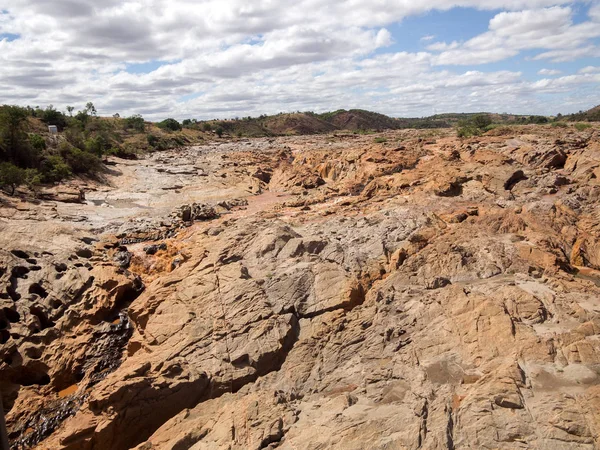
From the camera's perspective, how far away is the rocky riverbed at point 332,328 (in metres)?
5.88

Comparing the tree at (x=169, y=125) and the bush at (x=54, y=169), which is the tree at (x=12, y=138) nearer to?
the bush at (x=54, y=169)

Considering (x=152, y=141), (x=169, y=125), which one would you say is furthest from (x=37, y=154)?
(x=169, y=125)

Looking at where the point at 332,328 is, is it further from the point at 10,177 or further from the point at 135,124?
the point at 135,124

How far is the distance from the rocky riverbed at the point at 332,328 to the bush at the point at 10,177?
4871 millimetres

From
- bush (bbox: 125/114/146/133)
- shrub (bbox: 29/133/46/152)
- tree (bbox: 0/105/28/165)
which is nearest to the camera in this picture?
tree (bbox: 0/105/28/165)

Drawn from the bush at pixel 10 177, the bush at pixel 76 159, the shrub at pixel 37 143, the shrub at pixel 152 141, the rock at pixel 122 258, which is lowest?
the rock at pixel 122 258

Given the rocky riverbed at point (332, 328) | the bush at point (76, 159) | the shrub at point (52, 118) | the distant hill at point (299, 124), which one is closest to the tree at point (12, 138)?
the bush at point (76, 159)

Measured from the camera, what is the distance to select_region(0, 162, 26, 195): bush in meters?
20.4

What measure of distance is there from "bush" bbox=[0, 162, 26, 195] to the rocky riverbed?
4.87m

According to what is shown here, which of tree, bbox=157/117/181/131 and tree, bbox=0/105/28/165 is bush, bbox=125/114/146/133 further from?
tree, bbox=0/105/28/165

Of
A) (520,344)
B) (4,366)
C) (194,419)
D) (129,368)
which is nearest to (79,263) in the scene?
(4,366)

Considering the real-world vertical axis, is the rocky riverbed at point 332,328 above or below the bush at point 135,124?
below

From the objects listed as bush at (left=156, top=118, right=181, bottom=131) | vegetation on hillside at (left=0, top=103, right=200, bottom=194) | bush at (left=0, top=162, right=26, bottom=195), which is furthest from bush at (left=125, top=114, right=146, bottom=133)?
bush at (left=0, top=162, right=26, bottom=195)

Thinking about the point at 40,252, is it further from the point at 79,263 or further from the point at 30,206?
the point at 30,206
